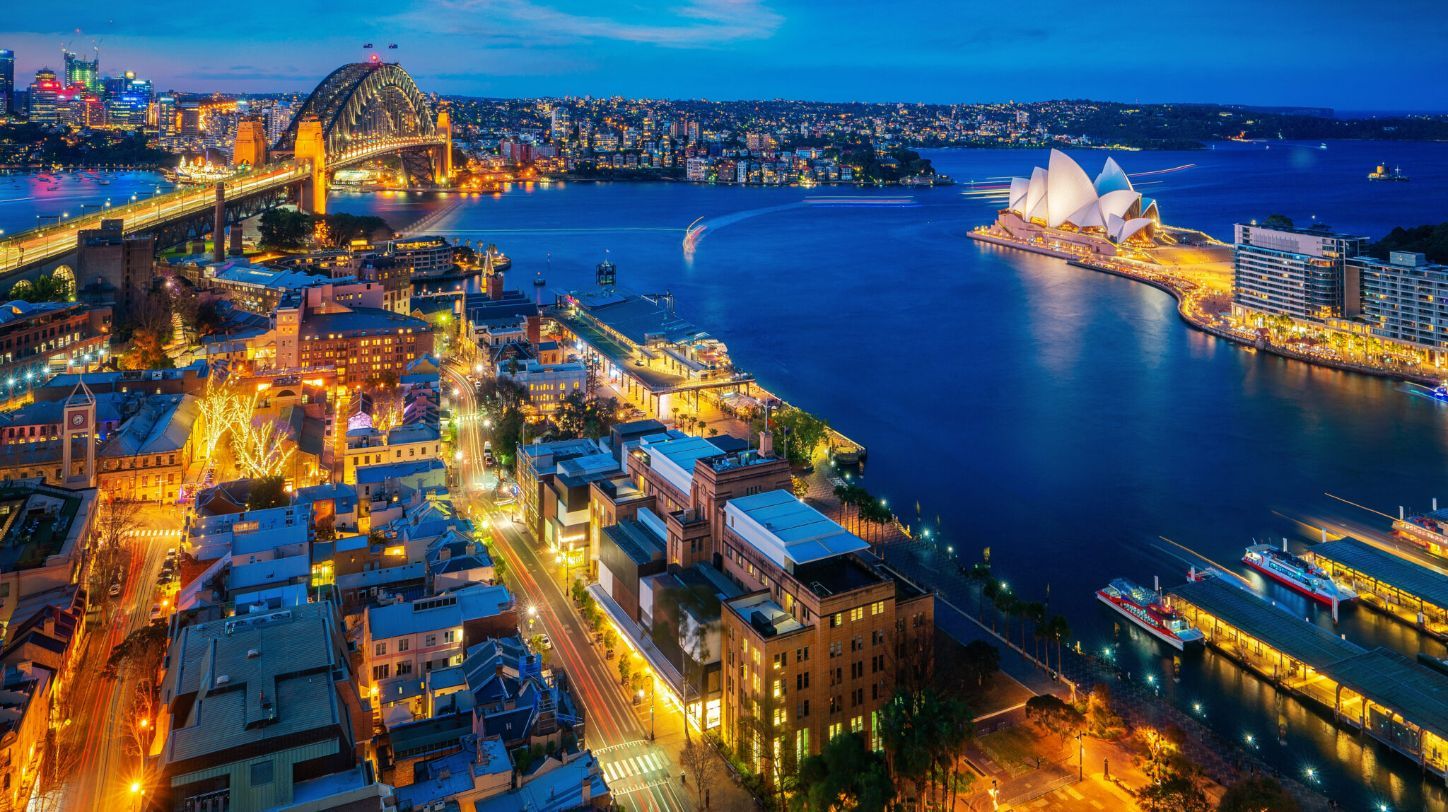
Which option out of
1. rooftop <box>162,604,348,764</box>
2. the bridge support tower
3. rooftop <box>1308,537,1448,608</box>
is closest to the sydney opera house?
rooftop <box>1308,537,1448,608</box>

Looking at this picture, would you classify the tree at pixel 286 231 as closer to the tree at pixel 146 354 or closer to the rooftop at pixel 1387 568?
the tree at pixel 146 354

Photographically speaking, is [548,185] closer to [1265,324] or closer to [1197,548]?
[1265,324]

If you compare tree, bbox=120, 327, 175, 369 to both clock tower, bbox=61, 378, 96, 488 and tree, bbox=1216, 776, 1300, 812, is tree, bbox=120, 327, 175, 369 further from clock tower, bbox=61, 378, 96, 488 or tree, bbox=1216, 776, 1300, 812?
tree, bbox=1216, 776, 1300, 812

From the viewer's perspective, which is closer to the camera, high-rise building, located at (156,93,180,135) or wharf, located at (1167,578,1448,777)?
wharf, located at (1167,578,1448,777)

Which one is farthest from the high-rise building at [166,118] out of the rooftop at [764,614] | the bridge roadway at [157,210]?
the rooftop at [764,614]

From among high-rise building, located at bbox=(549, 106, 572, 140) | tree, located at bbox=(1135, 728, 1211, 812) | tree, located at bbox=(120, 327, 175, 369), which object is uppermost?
high-rise building, located at bbox=(549, 106, 572, 140)

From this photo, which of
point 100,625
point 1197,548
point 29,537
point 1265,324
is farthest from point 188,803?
point 1265,324
